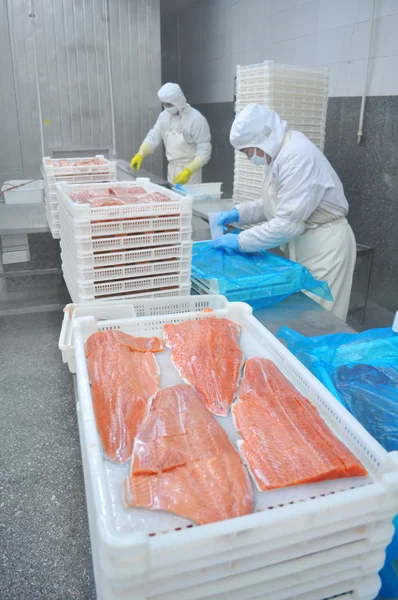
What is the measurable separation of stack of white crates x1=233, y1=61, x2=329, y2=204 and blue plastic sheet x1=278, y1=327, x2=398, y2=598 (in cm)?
233

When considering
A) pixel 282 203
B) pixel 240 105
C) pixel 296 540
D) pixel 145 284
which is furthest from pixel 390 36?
pixel 296 540

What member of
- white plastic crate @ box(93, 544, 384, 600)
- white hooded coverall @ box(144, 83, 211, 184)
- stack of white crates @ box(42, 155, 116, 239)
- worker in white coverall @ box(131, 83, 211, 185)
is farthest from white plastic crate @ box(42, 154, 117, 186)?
white plastic crate @ box(93, 544, 384, 600)

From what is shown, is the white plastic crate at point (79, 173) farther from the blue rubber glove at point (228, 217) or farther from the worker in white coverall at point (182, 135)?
the worker in white coverall at point (182, 135)

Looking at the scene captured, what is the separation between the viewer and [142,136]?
6285 mm

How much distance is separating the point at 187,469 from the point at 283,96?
3203 mm

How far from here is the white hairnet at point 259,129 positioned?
2578 mm

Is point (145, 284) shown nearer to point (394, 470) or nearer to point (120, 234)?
point (120, 234)

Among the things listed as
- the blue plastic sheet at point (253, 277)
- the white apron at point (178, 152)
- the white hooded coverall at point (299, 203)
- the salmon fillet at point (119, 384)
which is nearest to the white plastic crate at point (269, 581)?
the salmon fillet at point (119, 384)

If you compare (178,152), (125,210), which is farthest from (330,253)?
(178,152)

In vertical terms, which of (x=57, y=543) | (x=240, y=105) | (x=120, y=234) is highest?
(x=240, y=105)

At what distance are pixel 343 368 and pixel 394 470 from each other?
1.95ft

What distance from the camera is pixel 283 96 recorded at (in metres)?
3.48

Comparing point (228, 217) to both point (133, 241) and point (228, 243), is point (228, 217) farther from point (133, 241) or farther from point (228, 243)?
point (133, 241)

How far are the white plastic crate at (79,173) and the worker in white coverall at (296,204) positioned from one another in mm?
1030
